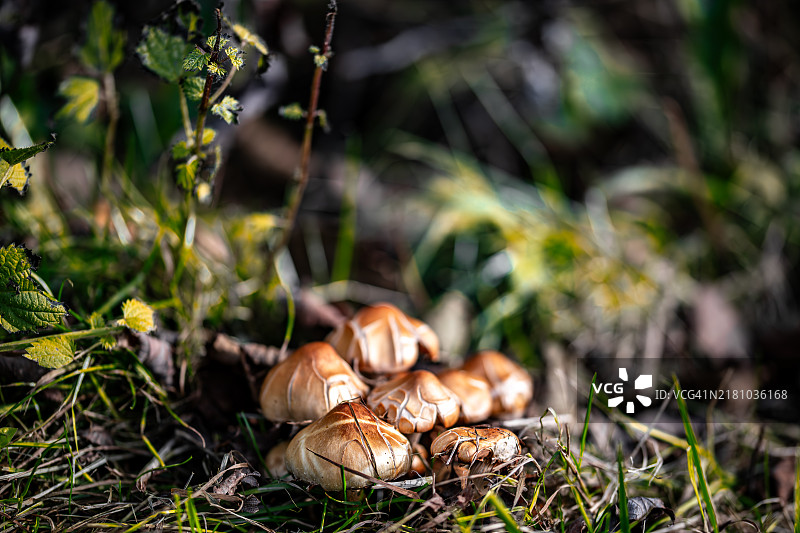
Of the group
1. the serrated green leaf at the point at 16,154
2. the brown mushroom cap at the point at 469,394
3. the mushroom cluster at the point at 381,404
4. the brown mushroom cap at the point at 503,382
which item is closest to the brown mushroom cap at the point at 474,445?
the mushroom cluster at the point at 381,404

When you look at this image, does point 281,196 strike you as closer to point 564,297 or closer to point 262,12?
point 262,12

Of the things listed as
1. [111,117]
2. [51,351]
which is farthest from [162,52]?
[51,351]

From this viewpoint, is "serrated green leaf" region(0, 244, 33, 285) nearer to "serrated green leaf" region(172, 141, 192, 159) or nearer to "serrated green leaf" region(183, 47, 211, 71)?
"serrated green leaf" region(172, 141, 192, 159)

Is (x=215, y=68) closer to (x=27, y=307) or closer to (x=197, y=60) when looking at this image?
(x=197, y=60)

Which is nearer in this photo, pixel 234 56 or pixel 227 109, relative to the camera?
pixel 234 56

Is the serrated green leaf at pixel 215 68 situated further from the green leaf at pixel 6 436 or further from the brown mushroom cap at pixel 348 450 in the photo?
the green leaf at pixel 6 436

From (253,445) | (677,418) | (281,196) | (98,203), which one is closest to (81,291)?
(98,203)
